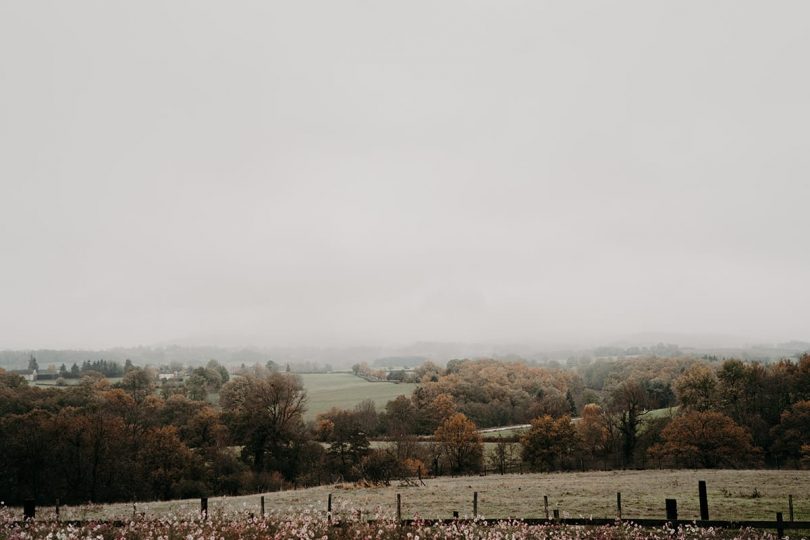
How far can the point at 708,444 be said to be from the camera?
62.5m

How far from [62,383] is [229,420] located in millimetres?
68054

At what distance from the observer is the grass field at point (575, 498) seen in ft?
87.2

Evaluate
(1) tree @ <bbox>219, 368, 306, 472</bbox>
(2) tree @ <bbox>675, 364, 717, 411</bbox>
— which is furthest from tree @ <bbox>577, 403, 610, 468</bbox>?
(1) tree @ <bbox>219, 368, 306, 472</bbox>

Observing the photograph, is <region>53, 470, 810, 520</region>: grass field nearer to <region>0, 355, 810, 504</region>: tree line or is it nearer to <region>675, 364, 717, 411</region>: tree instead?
<region>0, 355, 810, 504</region>: tree line

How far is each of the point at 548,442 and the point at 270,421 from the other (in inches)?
1479

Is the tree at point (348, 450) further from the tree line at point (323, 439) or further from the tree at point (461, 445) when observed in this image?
the tree at point (461, 445)

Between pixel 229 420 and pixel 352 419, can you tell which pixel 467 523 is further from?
pixel 352 419

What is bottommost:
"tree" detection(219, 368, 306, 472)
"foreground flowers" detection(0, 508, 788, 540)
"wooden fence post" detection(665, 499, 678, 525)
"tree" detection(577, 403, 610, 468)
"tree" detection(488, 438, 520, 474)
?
"tree" detection(488, 438, 520, 474)

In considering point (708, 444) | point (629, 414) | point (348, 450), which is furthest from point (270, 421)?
point (708, 444)

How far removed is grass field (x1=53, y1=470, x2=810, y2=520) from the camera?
26578mm

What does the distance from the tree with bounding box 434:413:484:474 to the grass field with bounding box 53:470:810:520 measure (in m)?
28.8

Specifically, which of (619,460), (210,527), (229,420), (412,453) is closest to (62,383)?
(229,420)

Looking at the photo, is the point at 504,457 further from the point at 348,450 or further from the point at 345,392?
the point at 345,392

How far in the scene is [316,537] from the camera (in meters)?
12.9
